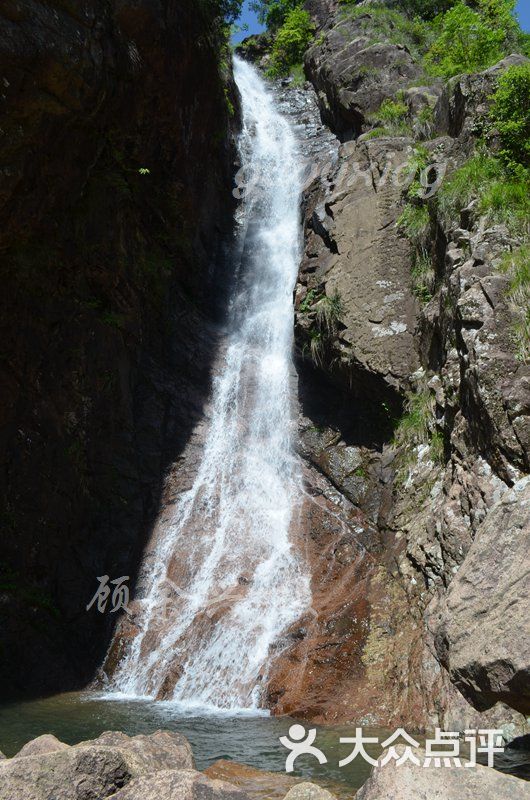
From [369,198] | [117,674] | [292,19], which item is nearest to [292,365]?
[369,198]

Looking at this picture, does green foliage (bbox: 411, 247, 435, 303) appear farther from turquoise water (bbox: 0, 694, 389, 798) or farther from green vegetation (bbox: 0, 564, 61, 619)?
green vegetation (bbox: 0, 564, 61, 619)

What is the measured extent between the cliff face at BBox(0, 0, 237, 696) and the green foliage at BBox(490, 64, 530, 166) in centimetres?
716

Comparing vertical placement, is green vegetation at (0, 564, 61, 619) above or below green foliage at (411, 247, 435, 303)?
below

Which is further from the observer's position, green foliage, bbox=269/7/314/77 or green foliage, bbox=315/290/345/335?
green foliage, bbox=269/7/314/77

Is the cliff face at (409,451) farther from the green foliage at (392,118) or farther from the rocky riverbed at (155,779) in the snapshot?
the rocky riverbed at (155,779)

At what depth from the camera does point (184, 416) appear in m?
14.3

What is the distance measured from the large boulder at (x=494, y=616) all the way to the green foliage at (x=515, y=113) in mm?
8663

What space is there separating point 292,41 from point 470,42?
1391cm

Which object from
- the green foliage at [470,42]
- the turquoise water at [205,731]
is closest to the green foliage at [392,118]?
the green foliage at [470,42]

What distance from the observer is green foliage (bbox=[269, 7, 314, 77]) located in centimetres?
3042

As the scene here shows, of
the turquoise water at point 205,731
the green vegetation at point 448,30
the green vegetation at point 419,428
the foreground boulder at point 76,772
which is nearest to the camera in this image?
the foreground boulder at point 76,772

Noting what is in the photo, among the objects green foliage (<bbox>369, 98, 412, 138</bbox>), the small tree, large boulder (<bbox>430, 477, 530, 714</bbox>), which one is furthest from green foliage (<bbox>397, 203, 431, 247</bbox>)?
large boulder (<bbox>430, 477, 530, 714</bbox>)

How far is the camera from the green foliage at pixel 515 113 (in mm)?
11312

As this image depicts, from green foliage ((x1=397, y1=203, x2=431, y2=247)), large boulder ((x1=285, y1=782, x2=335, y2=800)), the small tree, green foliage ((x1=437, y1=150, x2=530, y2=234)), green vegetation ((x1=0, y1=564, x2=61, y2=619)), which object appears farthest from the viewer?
the small tree
